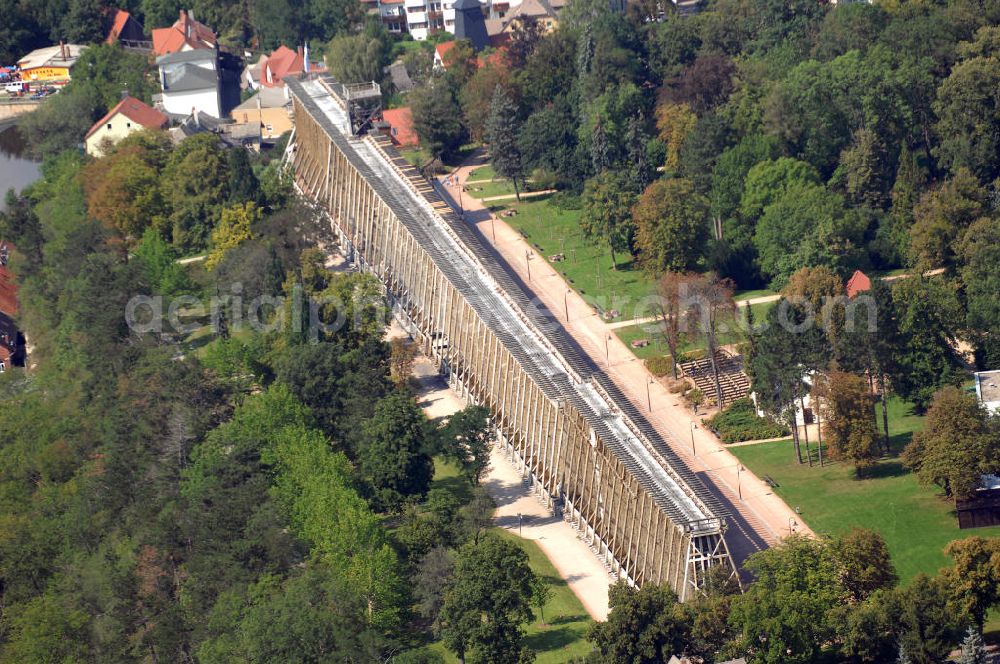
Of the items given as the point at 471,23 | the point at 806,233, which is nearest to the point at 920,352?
the point at 806,233

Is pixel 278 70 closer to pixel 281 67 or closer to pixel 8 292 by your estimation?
pixel 281 67

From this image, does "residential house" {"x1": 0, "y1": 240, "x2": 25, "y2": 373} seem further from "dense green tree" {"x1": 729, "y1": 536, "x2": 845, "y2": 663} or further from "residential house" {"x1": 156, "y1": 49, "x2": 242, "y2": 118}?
"dense green tree" {"x1": 729, "y1": 536, "x2": 845, "y2": 663}

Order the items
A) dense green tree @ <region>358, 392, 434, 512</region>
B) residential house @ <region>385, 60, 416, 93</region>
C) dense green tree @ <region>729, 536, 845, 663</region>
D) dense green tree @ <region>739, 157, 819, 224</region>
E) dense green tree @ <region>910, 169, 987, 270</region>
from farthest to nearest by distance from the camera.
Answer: residential house @ <region>385, 60, 416, 93</region>
dense green tree @ <region>739, 157, 819, 224</region>
dense green tree @ <region>910, 169, 987, 270</region>
dense green tree @ <region>358, 392, 434, 512</region>
dense green tree @ <region>729, 536, 845, 663</region>

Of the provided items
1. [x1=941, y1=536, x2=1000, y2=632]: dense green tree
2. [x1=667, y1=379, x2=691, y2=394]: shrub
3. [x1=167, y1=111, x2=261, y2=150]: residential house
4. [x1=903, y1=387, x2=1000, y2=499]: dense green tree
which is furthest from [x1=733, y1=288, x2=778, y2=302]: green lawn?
[x1=167, y1=111, x2=261, y2=150]: residential house

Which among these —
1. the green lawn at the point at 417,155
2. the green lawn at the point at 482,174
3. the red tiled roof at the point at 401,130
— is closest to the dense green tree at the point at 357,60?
the red tiled roof at the point at 401,130

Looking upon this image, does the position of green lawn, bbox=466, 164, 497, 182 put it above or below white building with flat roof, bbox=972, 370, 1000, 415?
above

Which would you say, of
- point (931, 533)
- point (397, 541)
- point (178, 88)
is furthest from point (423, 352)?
point (178, 88)

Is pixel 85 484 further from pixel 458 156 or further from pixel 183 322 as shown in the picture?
pixel 458 156
